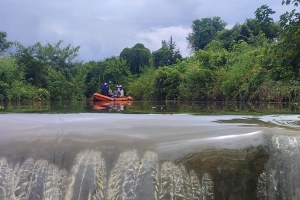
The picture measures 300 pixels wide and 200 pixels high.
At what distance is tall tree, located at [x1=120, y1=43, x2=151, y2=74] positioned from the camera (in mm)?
53169

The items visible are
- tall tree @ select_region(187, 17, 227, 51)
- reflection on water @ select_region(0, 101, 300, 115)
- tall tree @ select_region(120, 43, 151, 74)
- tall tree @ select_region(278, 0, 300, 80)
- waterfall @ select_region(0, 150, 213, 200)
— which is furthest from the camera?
tall tree @ select_region(120, 43, 151, 74)

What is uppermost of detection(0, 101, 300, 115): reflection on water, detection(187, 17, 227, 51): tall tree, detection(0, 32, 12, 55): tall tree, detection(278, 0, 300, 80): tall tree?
detection(187, 17, 227, 51): tall tree

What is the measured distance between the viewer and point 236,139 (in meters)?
4.30

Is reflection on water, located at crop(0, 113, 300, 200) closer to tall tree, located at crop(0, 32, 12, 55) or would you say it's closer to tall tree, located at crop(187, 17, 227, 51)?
tall tree, located at crop(0, 32, 12, 55)

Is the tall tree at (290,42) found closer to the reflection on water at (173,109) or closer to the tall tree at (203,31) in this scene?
the reflection on water at (173,109)

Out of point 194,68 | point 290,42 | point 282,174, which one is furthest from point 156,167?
point 194,68

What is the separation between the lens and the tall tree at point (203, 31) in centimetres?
4975

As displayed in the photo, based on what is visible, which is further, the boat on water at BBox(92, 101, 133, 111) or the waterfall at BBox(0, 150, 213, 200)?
the boat on water at BBox(92, 101, 133, 111)

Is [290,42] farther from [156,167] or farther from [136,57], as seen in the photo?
[136,57]

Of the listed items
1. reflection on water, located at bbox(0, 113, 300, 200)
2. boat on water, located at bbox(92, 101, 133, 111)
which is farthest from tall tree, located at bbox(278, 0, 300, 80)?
reflection on water, located at bbox(0, 113, 300, 200)

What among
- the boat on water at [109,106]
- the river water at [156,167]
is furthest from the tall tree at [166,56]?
the river water at [156,167]

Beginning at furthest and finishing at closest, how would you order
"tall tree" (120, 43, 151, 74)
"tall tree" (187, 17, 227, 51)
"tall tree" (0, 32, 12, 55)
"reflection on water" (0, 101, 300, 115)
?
"tall tree" (120, 43, 151, 74), "tall tree" (187, 17, 227, 51), "tall tree" (0, 32, 12, 55), "reflection on water" (0, 101, 300, 115)

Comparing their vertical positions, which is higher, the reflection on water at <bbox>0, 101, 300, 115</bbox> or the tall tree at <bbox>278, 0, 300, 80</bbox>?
the tall tree at <bbox>278, 0, 300, 80</bbox>

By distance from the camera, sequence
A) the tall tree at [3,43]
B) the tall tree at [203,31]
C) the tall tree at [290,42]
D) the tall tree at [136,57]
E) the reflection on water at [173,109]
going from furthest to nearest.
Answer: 1. the tall tree at [136,57]
2. the tall tree at [203,31]
3. the tall tree at [3,43]
4. the tall tree at [290,42]
5. the reflection on water at [173,109]
